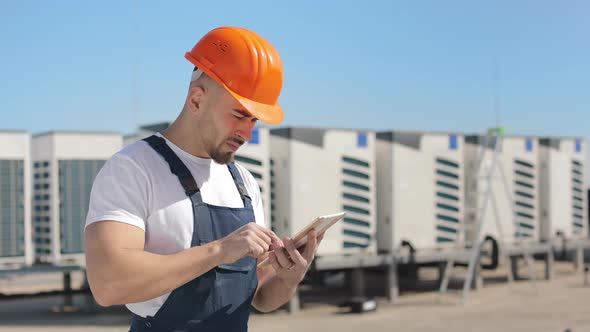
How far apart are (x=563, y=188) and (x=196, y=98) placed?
2973cm

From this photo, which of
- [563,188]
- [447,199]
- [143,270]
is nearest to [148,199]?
[143,270]

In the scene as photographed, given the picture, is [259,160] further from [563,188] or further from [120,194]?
[120,194]

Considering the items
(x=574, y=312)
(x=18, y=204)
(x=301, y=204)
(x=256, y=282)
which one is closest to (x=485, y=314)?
(x=574, y=312)

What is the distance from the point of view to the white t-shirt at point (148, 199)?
186cm

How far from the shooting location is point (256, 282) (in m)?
2.29

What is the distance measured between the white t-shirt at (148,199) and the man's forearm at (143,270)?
11cm

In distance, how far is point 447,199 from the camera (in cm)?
2347

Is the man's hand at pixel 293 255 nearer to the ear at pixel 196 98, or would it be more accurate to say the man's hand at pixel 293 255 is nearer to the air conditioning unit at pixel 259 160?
the ear at pixel 196 98

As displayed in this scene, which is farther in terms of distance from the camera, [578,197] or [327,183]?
[578,197]

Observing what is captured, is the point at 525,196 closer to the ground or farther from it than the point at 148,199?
closer to the ground

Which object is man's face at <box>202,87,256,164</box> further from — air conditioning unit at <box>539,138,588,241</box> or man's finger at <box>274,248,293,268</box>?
air conditioning unit at <box>539,138,588,241</box>

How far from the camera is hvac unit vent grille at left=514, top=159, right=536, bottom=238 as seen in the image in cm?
2709

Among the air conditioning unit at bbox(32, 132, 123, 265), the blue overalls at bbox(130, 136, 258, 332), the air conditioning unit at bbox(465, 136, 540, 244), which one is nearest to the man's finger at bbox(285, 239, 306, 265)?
the blue overalls at bbox(130, 136, 258, 332)

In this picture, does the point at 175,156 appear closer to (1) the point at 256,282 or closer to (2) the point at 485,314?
(1) the point at 256,282
